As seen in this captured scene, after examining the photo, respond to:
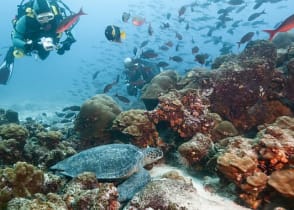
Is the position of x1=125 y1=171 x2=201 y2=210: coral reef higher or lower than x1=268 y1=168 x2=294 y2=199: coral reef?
lower

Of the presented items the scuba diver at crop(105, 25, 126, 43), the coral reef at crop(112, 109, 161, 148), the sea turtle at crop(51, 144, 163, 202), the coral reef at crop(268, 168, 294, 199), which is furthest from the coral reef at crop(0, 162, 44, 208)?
the scuba diver at crop(105, 25, 126, 43)

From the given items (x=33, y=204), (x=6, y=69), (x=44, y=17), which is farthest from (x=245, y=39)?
(x=33, y=204)

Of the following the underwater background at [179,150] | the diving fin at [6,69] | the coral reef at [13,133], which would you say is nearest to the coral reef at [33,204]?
the underwater background at [179,150]

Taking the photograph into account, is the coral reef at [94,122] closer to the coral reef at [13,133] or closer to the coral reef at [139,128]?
the coral reef at [139,128]

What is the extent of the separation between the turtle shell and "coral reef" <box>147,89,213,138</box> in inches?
59.6

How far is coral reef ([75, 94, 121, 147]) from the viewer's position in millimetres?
7715

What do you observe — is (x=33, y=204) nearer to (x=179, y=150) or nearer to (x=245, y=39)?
(x=179, y=150)

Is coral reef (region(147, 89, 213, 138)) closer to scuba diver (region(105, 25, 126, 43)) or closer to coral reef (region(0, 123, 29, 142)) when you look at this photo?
coral reef (region(0, 123, 29, 142))

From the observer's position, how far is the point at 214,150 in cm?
545

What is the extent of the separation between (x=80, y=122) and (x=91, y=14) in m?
165

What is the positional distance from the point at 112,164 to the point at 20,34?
5.58m

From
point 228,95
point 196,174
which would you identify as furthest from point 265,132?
point 228,95

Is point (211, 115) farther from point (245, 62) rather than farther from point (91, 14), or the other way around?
point (91, 14)

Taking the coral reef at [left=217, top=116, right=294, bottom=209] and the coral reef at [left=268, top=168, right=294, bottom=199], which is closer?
the coral reef at [left=268, top=168, right=294, bottom=199]
